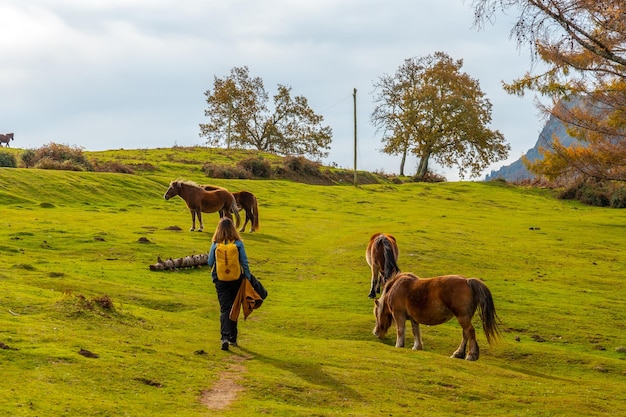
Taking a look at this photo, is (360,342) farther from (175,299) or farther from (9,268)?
(9,268)

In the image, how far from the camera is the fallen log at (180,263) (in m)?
23.0

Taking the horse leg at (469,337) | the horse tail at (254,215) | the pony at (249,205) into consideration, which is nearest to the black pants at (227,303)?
the horse leg at (469,337)

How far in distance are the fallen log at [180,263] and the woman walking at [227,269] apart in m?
9.81

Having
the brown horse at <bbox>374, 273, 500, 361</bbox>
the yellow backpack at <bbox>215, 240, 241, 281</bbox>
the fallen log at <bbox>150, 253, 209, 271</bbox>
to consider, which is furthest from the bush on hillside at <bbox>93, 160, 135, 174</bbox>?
the yellow backpack at <bbox>215, 240, 241, 281</bbox>

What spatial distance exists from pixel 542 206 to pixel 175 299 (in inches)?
1709

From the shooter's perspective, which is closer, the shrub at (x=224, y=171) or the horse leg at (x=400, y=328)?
the horse leg at (x=400, y=328)

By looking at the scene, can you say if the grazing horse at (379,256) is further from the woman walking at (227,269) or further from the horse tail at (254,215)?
the horse tail at (254,215)

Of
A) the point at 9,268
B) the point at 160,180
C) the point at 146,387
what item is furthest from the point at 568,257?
the point at 160,180

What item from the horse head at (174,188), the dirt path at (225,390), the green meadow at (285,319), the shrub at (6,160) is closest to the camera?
the dirt path at (225,390)

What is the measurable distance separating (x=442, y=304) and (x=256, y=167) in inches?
1921

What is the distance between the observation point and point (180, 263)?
925 inches

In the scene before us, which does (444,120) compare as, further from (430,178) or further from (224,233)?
(224,233)

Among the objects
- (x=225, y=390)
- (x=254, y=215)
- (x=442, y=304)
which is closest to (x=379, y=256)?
(x=442, y=304)

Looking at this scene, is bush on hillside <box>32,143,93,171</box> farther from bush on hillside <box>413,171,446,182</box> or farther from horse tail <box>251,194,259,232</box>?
bush on hillside <box>413,171,446,182</box>
